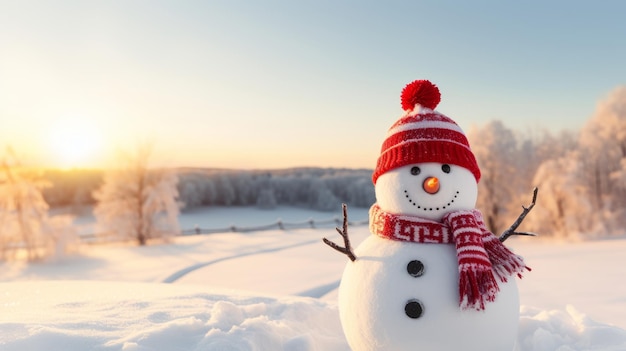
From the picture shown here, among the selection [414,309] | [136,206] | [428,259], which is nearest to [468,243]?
[428,259]

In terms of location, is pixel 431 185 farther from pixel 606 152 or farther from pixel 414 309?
pixel 606 152

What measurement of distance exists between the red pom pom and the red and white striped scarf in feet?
3.08

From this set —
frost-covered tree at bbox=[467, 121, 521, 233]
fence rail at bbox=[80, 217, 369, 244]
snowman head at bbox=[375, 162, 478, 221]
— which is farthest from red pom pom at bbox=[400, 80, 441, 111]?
fence rail at bbox=[80, 217, 369, 244]

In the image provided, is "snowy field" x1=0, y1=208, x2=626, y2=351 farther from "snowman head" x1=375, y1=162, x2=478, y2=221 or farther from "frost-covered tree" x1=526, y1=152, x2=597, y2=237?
"frost-covered tree" x1=526, y1=152, x2=597, y2=237

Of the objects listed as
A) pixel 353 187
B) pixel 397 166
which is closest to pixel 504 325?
pixel 397 166

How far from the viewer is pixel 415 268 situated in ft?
11.1

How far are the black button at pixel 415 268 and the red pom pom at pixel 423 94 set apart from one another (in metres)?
1.31

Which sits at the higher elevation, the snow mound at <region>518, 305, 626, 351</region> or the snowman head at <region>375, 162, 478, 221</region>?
the snowman head at <region>375, 162, 478, 221</region>

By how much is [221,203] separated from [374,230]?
4725 cm

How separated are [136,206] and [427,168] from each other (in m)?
19.7

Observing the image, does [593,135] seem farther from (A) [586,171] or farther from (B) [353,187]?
(B) [353,187]

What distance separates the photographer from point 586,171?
65.1 ft

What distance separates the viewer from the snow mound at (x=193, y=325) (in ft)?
12.5

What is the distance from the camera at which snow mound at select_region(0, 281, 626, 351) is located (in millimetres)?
3803
